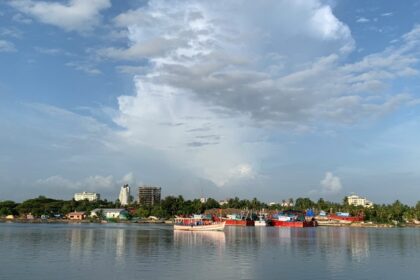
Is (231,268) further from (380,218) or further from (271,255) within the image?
(380,218)

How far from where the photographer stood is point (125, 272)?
3347 centimetres

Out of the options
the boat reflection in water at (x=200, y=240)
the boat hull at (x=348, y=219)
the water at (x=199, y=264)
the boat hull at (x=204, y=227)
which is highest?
the boat hull at (x=348, y=219)

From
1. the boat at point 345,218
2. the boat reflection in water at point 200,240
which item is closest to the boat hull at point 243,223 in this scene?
the boat at point 345,218

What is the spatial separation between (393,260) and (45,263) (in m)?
32.1

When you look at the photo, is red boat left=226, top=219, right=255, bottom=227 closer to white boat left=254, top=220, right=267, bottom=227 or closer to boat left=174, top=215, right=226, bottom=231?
white boat left=254, top=220, right=267, bottom=227

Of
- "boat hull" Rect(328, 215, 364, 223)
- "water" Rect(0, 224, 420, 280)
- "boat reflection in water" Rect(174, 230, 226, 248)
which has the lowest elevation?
"water" Rect(0, 224, 420, 280)

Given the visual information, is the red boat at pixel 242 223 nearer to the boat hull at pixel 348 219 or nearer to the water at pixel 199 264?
the boat hull at pixel 348 219

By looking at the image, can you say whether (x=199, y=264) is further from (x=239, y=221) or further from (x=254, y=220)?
(x=254, y=220)

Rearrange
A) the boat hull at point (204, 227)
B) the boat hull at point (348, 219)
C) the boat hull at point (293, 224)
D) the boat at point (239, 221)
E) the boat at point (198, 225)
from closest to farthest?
the boat hull at point (204, 227) < the boat at point (198, 225) < the boat hull at point (293, 224) < the boat at point (239, 221) < the boat hull at point (348, 219)

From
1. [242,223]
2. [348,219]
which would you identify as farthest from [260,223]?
[348,219]

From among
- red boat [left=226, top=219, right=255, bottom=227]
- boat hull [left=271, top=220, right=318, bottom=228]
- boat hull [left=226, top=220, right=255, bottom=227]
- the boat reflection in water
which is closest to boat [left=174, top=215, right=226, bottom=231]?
the boat reflection in water

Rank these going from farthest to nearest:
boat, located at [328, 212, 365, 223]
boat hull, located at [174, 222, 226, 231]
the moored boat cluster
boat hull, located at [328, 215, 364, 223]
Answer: boat, located at [328, 212, 365, 223], boat hull, located at [328, 215, 364, 223], the moored boat cluster, boat hull, located at [174, 222, 226, 231]

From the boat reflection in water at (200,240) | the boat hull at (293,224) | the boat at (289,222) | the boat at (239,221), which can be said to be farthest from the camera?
the boat at (239,221)

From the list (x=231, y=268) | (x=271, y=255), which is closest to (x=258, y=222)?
(x=271, y=255)
